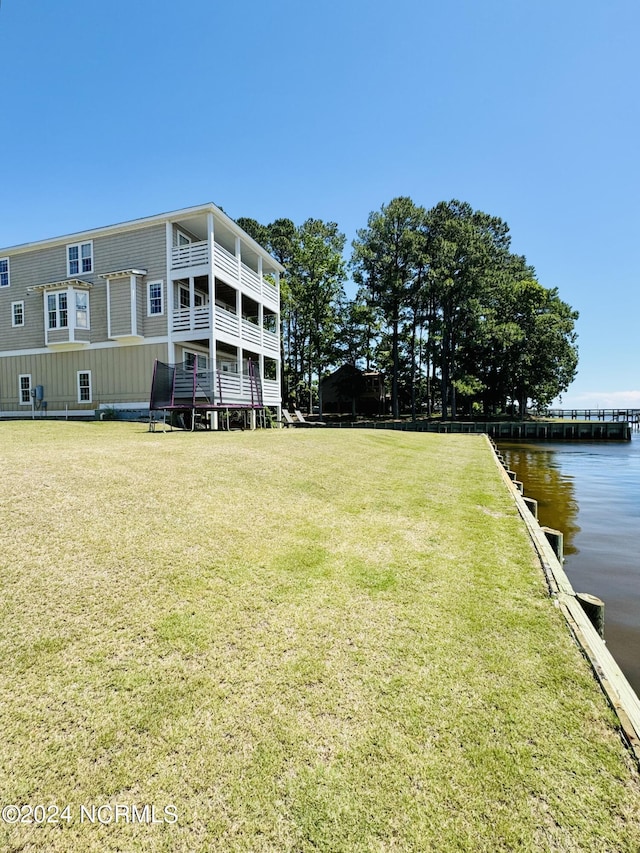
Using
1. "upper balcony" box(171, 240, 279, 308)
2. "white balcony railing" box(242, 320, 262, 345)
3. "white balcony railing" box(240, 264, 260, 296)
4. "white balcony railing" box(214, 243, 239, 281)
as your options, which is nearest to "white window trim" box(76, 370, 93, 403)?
"upper balcony" box(171, 240, 279, 308)

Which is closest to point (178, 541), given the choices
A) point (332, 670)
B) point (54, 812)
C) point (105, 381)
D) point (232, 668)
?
point (232, 668)

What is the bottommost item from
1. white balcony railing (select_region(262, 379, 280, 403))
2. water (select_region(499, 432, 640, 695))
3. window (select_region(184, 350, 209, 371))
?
water (select_region(499, 432, 640, 695))

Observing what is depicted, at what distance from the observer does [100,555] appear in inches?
148

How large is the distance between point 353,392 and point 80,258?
30663 mm

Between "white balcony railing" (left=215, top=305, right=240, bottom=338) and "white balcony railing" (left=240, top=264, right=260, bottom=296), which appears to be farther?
"white balcony railing" (left=240, top=264, right=260, bottom=296)

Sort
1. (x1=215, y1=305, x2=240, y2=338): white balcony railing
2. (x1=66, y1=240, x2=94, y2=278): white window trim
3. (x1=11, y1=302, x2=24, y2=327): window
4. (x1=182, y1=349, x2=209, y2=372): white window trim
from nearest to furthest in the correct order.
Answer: (x1=215, y1=305, x2=240, y2=338): white balcony railing → (x1=182, y1=349, x2=209, y2=372): white window trim → (x1=66, y1=240, x2=94, y2=278): white window trim → (x1=11, y1=302, x2=24, y2=327): window

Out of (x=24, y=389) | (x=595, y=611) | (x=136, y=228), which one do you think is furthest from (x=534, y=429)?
(x=24, y=389)

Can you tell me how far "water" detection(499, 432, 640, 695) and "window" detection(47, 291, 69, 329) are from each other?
20341 millimetres

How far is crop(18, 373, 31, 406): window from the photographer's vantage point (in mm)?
20031

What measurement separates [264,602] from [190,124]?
18674mm

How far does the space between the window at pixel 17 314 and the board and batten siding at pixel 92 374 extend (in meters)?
1.67

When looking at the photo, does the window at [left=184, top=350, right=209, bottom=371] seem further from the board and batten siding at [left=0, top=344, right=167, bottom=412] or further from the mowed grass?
the mowed grass

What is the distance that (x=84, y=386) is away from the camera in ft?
62.2

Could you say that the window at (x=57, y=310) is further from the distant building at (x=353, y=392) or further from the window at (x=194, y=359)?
the distant building at (x=353, y=392)
